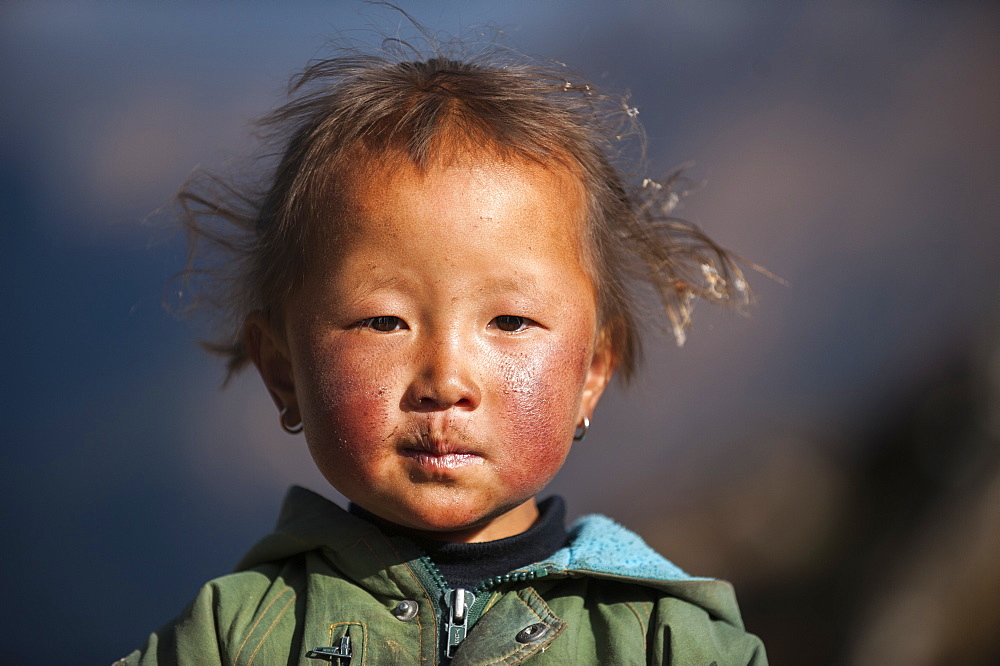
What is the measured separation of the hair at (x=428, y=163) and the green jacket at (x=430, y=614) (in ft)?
1.44

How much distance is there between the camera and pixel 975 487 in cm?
235

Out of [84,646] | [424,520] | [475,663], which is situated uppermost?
[424,520]

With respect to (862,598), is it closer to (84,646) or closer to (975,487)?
(975,487)

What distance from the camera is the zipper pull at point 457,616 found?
1.52 meters

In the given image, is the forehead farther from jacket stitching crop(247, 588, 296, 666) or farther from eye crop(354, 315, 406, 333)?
jacket stitching crop(247, 588, 296, 666)

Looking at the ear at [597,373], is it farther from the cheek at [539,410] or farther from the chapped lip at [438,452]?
the chapped lip at [438,452]

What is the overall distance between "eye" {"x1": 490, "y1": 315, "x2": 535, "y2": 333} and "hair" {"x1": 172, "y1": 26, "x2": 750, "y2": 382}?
0.70 ft

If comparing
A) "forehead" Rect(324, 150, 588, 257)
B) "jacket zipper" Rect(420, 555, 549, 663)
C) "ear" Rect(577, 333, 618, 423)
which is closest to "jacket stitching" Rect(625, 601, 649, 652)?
"jacket zipper" Rect(420, 555, 549, 663)

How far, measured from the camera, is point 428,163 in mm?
1483

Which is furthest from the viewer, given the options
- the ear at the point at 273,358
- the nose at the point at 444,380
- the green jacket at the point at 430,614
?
the ear at the point at 273,358

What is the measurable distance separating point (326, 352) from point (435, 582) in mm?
417

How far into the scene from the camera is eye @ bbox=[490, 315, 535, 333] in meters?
1.49

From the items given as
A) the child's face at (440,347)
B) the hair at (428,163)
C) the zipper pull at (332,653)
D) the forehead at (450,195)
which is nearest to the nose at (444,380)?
the child's face at (440,347)

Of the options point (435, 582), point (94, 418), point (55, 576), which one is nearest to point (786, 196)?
point (435, 582)
